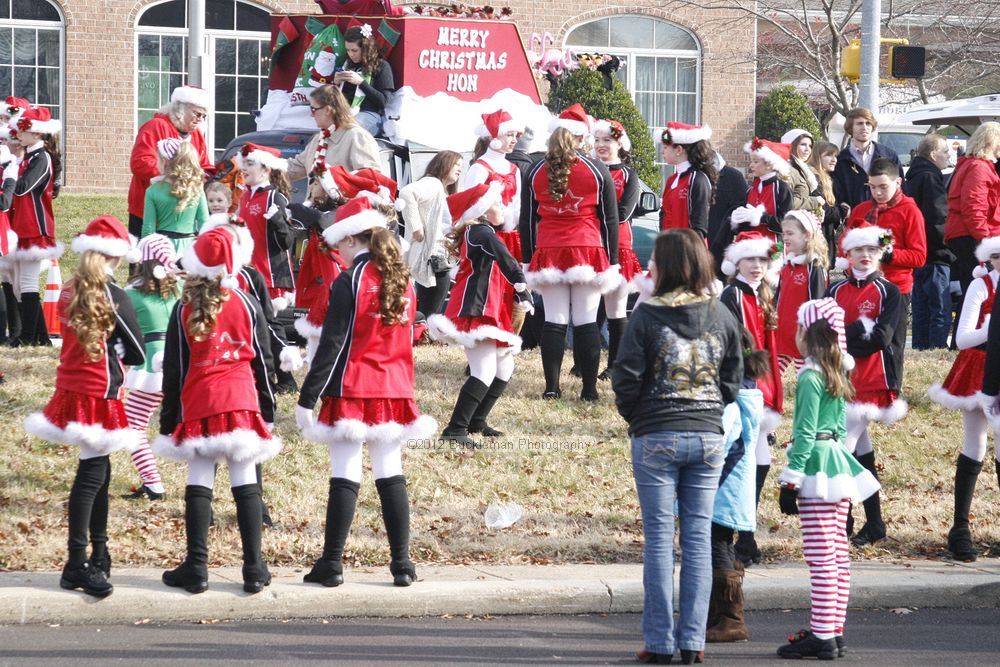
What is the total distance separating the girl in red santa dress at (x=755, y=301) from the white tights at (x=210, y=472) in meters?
2.48

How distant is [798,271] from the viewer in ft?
29.1

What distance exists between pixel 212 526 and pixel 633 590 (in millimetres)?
2372

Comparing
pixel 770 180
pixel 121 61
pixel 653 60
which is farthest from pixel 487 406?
pixel 653 60

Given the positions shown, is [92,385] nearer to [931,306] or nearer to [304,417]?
[304,417]

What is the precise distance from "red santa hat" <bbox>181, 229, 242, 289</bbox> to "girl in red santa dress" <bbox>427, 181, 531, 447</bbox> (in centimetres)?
303

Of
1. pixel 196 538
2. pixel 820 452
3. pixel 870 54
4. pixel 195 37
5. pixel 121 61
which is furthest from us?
pixel 121 61

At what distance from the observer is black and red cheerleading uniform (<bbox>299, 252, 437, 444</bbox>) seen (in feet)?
22.9

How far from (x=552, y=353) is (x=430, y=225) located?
168 cm

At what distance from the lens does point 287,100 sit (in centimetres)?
1438

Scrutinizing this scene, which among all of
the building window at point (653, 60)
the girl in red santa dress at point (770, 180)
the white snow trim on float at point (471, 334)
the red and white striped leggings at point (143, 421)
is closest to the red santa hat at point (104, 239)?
the red and white striped leggings at point (143, 421)

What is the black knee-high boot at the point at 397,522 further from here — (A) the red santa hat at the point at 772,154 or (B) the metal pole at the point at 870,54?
(B) the metal pole at the point at 870,54

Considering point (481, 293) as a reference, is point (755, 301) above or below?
above

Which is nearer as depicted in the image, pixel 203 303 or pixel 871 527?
pixel 203 303

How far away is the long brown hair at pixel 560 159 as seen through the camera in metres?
10.2
